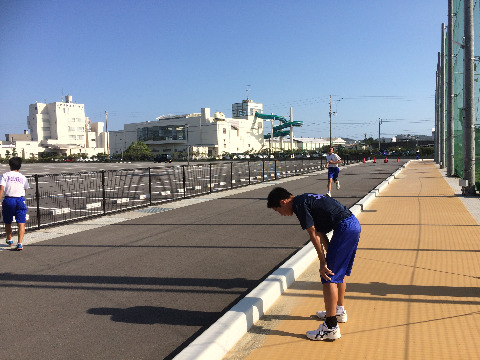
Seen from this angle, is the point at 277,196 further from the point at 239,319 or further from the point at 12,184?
the point at 12,184

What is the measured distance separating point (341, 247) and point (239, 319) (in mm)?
1214

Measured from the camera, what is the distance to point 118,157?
3711 inches

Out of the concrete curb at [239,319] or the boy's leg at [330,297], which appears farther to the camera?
the boy's leg at [330,297]

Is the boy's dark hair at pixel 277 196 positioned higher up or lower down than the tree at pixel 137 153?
lower down

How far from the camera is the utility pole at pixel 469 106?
14860 mm

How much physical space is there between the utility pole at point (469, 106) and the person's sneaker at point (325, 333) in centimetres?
1311

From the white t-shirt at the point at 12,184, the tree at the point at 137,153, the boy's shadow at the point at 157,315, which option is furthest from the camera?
the tree at the point at 137,153

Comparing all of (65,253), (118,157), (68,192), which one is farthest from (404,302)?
(118,157)

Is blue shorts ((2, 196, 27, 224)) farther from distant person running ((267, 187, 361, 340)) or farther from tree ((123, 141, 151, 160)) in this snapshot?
tree ((123, 141, 151, 160))

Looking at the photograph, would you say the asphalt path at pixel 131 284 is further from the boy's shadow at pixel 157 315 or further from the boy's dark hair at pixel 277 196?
the boy's dark hair at pixel 277 196

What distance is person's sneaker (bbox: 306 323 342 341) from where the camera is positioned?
3.96 metres

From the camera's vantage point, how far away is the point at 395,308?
4.74 meters

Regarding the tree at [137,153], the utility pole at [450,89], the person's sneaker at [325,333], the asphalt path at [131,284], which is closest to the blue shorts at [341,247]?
the person's sneaker at [325,333]

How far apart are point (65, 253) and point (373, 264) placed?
515cm
